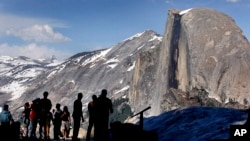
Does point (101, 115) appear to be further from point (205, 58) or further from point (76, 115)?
point (205, 58)

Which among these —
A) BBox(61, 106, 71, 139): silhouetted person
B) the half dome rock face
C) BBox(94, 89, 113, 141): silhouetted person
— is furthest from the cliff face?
BBox(94, 89, 113, 141): silhouetted person

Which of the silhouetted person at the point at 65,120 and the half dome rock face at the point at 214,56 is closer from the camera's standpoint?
the silhouetted person at the point at 65,120

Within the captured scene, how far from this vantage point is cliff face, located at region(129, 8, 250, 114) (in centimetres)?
16012

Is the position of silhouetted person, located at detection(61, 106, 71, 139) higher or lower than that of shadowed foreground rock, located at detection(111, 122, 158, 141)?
higher

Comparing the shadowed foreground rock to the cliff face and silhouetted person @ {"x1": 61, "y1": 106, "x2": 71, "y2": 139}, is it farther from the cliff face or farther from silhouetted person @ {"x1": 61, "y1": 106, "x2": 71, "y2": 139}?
the cliff face

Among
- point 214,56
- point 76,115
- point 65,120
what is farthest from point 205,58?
point 76,115

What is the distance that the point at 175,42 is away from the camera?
632 feet

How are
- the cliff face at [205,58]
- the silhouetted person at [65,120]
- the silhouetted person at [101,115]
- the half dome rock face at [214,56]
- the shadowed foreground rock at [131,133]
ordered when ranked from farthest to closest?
the cliff face at [205,58], the half dome rock face at [214,56], the silhouetted person at [65,120], the silhouetted person at [101,115], the shadowed foreground rock at [131,133]

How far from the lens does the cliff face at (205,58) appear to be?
160125 mm

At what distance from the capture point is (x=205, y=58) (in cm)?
17075

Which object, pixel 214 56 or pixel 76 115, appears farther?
pixel 214 56

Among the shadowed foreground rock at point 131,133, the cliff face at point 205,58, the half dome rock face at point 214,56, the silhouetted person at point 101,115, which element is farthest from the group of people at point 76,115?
the half dome rock face at point 214,56

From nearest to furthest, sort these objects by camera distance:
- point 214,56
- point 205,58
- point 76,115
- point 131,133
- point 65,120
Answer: point 131,133 → point 76,115 → point 65,120 → point 205,58 → point 214,56

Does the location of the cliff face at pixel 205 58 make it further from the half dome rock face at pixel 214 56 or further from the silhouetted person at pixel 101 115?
the silhouetted person at pixel 101 115
